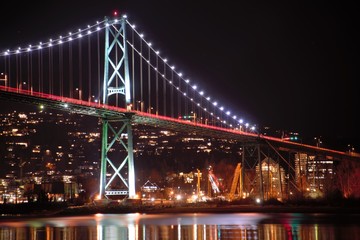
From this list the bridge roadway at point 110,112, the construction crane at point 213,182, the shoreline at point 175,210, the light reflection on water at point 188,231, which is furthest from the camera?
the construction crane at point 213,182

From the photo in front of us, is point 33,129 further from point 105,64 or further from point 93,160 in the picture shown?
point 105,64

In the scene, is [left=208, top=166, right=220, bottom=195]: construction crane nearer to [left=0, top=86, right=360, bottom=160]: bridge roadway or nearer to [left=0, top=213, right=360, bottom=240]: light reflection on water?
[left=0, top=86, right=360, bottom=160]: bridge roadway

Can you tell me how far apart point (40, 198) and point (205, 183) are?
41624mm

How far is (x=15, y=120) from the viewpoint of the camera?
543 feet

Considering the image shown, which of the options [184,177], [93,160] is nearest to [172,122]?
[184,177]

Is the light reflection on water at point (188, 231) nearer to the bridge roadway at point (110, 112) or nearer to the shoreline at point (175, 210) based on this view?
the bridge roadway at point (110, 112)

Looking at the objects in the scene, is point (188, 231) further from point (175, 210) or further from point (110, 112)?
point (175, 210)

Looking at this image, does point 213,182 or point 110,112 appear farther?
point 213,182

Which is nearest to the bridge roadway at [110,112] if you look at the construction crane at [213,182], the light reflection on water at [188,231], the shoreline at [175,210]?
the shoreline at [175,210]

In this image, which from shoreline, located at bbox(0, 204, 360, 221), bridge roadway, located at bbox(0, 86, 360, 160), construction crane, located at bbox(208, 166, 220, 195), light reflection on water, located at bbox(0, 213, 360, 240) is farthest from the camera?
construction crane, located at bbox(208, 166, 220, 195)

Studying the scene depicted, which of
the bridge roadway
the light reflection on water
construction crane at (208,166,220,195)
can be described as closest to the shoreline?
the bridge roadway

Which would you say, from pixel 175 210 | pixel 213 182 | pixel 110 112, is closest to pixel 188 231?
pixel 110 112

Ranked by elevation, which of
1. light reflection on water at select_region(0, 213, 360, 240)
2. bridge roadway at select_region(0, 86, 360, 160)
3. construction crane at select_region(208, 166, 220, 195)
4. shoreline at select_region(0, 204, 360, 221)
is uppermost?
bridge roadway at select_region(0, 86, 360, 160)

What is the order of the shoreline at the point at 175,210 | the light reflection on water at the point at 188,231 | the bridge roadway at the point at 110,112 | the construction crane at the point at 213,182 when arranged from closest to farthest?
1. the light reflection on water at the point at 188,231
2. the bridge roadway at the point at 110,112
3. the shoreline at the point at 175,210
4. the construction crane at the point at 213,182
